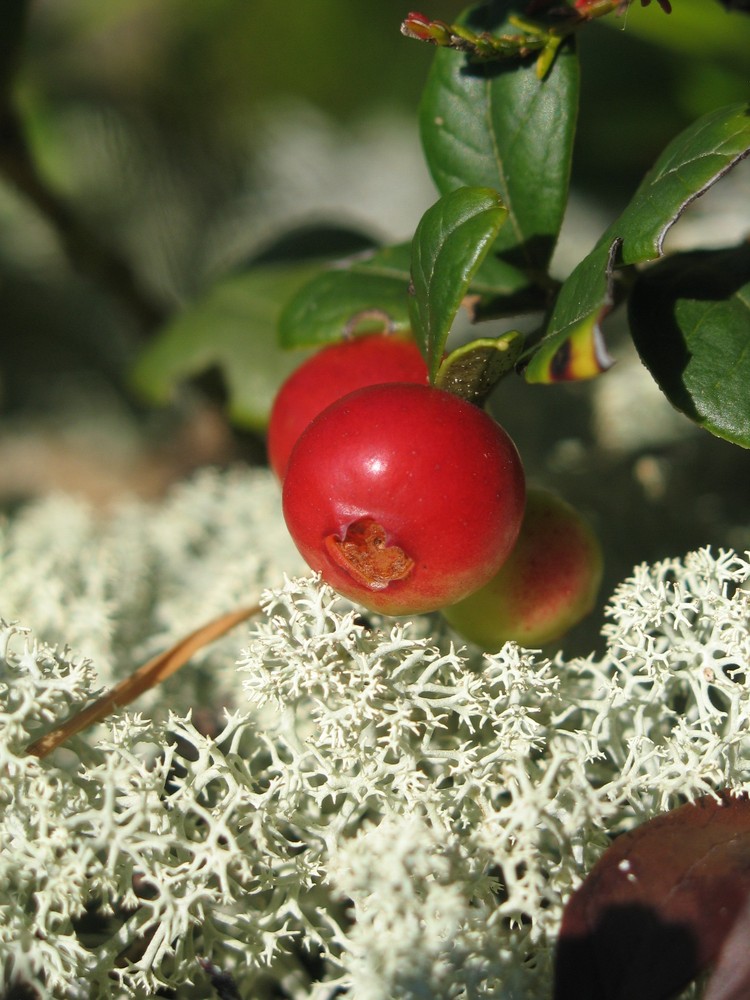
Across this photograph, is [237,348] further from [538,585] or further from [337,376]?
[538,585]

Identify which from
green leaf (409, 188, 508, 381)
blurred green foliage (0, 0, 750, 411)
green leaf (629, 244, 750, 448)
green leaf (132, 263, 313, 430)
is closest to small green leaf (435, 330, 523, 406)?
green leaf (409, 188, 508, 381)

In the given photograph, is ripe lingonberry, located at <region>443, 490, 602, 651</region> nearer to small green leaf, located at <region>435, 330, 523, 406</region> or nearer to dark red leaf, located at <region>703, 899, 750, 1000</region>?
small green leaf, located at <region>435, 330, 523, 406</region>

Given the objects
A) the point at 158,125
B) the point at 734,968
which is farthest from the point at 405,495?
the point at 158,125

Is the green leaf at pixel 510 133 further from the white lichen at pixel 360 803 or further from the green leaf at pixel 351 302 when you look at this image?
the white lichen at pixel 360 803

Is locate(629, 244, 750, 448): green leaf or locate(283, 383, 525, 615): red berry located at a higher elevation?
locate(283, 383, 525, 615): red berry

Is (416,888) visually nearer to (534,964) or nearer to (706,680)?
(534,964)

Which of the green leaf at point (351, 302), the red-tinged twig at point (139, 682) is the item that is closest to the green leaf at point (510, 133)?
the green leaf at point (351, 302)
